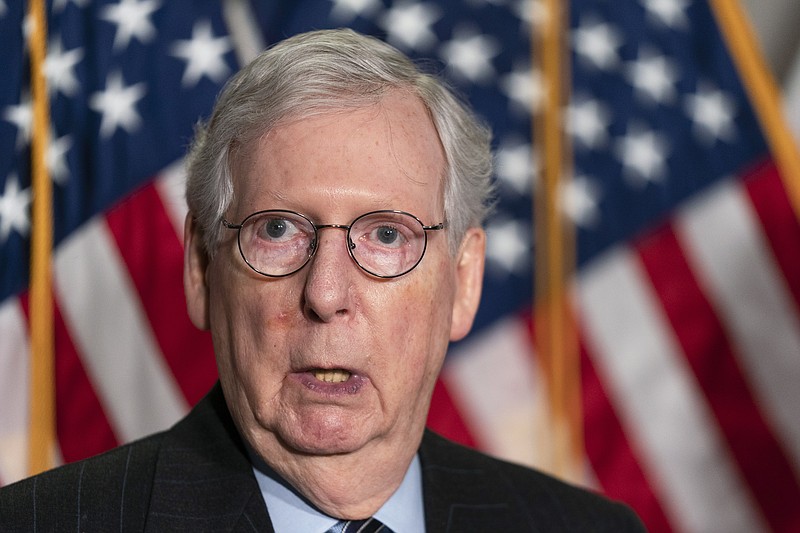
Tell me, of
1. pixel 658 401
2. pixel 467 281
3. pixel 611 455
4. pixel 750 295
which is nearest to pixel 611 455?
pixel 611 455

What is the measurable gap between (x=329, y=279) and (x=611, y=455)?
205 cm

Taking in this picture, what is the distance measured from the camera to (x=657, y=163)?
328 cm

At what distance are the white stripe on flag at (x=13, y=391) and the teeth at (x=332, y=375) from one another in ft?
5.32

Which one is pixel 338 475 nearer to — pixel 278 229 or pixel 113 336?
pixel 278 229

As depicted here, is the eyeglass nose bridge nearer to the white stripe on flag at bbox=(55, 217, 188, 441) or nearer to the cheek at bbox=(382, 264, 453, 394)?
the cheek at bbox=(382, 264, 453, 394)

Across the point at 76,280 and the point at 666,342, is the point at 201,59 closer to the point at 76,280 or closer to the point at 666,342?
the point at 76,280

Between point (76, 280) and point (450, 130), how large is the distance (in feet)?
5.38

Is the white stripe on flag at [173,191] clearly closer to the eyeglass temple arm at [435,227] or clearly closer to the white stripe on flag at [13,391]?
the white stripe on flag at [13,391]

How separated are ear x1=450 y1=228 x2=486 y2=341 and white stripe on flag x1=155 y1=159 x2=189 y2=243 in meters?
1.44

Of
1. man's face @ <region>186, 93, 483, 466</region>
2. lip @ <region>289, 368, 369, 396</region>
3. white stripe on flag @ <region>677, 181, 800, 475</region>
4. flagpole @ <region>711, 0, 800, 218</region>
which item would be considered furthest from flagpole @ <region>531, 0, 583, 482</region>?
lip @ <region>289, 368, 369, 396</region>

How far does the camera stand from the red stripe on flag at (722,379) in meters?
3.28

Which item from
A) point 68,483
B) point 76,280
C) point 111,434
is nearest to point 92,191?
point 76,280

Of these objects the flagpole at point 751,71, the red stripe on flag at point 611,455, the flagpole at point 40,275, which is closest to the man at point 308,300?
the flagpole at point 40,275

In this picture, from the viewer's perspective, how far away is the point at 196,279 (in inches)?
66.3
